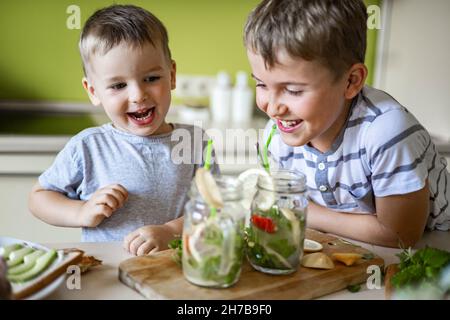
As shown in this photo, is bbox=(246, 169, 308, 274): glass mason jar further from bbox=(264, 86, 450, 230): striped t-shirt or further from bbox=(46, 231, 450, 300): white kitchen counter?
bbox=(264, 86, 450, 230): striped t-shirt

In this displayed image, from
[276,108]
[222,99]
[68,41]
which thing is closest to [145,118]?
[276,108]

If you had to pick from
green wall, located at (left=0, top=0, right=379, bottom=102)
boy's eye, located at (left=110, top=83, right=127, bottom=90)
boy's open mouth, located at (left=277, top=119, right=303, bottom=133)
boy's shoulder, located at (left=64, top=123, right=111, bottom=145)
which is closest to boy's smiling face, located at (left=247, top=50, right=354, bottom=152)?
boy's open mouth, located at (left=277, top=119, right=303, bottom=133)

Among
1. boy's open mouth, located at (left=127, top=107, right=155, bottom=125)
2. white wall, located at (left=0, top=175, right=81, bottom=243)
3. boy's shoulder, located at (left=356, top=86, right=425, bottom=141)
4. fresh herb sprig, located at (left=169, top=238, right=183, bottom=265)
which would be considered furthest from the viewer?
white wall, located at (left=0, top=175, right=81, bottom=243)

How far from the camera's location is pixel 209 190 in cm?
71

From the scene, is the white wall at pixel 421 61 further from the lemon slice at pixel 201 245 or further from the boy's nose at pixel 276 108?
the lemon slice at pixel 201 245

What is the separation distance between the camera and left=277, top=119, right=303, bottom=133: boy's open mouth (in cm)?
97

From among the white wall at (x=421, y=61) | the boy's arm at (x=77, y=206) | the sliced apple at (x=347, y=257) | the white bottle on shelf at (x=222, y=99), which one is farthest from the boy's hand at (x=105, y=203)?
the white wall at (x=421, y=61)

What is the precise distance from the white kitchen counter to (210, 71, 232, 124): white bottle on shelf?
128cm

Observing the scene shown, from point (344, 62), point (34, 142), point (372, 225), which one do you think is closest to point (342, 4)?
point (344, 62)

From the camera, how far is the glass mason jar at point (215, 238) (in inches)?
28.1

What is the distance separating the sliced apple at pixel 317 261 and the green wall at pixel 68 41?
154 centimetres

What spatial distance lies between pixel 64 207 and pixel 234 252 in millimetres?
490
